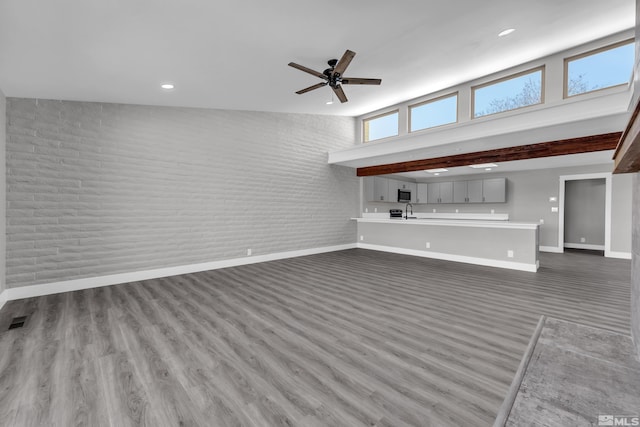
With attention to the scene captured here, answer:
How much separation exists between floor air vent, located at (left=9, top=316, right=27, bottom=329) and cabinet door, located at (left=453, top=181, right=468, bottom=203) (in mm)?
9886

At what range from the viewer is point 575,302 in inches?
137

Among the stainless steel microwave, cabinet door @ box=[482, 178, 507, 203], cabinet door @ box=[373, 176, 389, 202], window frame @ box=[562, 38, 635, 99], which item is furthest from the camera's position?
the stainless steel microwave

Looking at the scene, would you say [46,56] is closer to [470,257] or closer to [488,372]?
[488,372]

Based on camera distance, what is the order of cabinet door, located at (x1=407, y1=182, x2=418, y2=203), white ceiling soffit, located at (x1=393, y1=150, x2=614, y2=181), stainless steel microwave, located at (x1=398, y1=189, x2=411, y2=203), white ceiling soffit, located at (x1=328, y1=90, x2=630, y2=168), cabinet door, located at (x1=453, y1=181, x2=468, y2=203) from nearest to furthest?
white ceiling soffit, located at (x1=328, y1=90, x2=630, y2=168)
white ceiling soffit, located at (x1=393, y1=150, x2=614, y2=181)
stainless steel microwave, located at (x1=398, y1=189, x2=411, y2=203)
cabinet door, located at (x1=453, y1=181, x2=468, y2=203)
cabinet door, located at (x1=407, y1=182, x2=418, y2=203)

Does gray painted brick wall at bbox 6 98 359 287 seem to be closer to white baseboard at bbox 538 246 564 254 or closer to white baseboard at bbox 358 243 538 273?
white baseboard at bbox 358 243 538 273

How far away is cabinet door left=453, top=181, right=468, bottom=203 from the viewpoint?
354 inches

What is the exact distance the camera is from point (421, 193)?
1017 centimetres

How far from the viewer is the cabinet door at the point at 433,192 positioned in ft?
31.9

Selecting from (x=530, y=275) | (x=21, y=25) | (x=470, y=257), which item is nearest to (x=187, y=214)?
(x=21, y=25)

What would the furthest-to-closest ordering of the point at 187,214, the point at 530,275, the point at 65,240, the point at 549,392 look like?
the point at 187,214
the point at 530,275
the point at 65,240
the point at 549,392

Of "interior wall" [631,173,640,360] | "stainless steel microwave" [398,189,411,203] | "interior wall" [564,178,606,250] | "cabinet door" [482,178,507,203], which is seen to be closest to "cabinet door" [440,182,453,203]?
"cabinet door" [482,178,507,203]

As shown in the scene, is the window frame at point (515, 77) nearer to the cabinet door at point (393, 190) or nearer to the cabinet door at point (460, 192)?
the cabinet door at point (393, 190)

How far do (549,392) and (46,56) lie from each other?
494 cm

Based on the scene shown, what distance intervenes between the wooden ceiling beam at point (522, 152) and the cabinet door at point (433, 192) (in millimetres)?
3137
